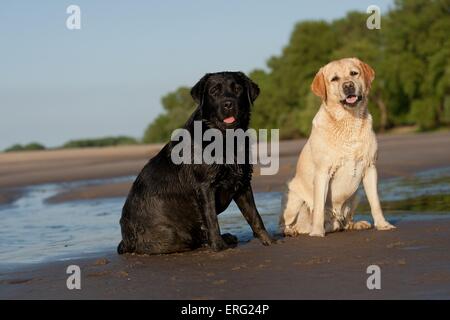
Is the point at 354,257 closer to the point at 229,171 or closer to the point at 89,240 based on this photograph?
the point at 229,171

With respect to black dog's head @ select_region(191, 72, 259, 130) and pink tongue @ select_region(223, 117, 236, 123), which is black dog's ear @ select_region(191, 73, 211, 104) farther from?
pink tongue @ select_region(223, 117, 236, 123)

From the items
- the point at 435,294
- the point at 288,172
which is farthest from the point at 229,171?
the point at 288,172

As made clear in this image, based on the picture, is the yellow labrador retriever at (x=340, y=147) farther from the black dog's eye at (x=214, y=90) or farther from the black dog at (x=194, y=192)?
the black dog's eye at (x=214, y=90)

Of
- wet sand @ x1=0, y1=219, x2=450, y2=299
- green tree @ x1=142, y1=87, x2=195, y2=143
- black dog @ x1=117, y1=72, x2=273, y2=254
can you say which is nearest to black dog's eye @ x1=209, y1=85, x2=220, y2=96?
black dog @ x1=117, y1=72, x2=273, y2=254

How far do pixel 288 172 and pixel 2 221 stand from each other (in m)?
6.80

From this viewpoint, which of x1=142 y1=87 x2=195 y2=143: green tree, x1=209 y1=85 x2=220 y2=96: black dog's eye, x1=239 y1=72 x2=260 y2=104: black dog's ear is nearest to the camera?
x1=209 y1=85 x2=220 y2=96: black dog's eye

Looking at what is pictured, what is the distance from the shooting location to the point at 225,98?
652cm

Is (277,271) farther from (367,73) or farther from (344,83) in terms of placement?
(367,73)

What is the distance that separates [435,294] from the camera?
4.07m

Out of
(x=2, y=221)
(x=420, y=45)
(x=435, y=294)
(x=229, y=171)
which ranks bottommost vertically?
(x=2, y=221)

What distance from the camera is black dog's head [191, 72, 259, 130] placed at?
257 inches

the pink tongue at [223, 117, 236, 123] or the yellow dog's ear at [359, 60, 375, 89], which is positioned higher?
the yellow dog's ear at [359, 60, 375, 89]

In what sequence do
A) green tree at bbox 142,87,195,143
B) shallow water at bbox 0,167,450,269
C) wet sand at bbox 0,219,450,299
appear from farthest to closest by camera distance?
green tree at bbox 142,87,195,143
shallow water at bbox 0,167,450,269
wet sand at bbox 0,219,450,299

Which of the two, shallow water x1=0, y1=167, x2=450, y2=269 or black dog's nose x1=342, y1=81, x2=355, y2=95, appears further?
shallow water x1=0, y1=167, x2=450, y2=269
